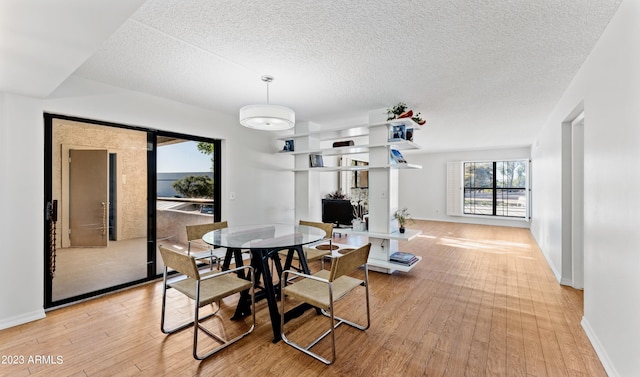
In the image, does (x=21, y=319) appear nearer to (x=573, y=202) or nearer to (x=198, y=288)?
(x=198, y=288)

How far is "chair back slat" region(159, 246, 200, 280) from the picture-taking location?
74.2 inches

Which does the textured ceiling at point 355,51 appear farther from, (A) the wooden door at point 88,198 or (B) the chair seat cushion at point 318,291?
(B) the chair seat cushion at point 318,291

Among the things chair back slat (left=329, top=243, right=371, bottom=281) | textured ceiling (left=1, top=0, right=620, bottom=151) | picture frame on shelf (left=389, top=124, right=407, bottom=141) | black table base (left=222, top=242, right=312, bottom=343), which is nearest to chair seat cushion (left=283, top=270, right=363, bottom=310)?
chair back slat (left=329, top=243, right=371, bottom=281)

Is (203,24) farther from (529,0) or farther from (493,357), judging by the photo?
(493,357)

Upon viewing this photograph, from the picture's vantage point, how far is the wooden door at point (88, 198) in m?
3.00

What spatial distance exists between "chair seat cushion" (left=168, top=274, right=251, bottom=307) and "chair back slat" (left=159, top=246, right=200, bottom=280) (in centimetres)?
20

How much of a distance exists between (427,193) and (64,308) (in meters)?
9.09

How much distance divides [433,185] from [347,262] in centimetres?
798

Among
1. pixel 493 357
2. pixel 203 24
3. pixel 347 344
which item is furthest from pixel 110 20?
pixel 493 357

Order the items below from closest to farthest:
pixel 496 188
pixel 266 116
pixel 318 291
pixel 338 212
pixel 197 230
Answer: pixel 318 291
pixel 266 116
pixel 197 230
pixel 338 212
pixel 496 188

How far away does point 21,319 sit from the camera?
245cm

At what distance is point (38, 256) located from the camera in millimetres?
2568

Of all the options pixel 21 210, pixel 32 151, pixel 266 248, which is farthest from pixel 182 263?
pixel 32 151

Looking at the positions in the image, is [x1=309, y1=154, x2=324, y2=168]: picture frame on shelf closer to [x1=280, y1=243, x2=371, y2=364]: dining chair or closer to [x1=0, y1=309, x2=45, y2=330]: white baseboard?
[x1=280, y1=243, x2=371, y2=364]: dining chair
